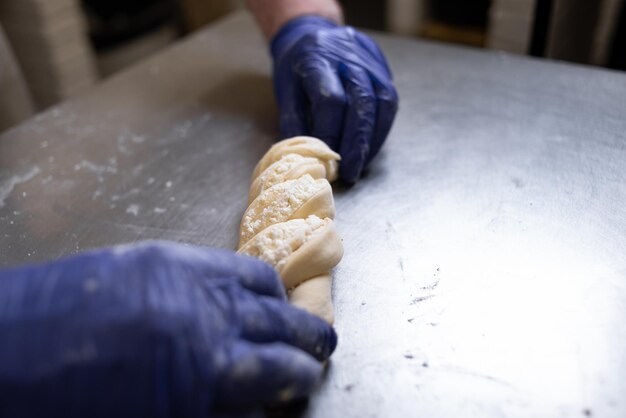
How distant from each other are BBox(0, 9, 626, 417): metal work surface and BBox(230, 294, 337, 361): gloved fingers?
0.07m

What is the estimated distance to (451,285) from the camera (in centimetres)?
101

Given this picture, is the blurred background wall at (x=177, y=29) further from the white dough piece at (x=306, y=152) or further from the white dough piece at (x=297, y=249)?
the white dough piece at (x=297, y=249)

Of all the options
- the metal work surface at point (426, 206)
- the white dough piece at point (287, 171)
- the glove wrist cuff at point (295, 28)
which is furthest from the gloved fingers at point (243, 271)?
the glove wrist cuff at point (295, 28)

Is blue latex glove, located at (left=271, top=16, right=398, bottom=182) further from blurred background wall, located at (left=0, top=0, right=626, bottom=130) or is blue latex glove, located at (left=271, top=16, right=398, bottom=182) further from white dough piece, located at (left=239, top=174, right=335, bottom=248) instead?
blurred background wall, located at (left=0, top=0, right=626, bottom=130)

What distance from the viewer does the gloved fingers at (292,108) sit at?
136 cm

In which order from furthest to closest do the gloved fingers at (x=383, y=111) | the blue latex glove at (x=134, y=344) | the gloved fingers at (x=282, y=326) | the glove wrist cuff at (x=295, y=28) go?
1. the glove wrist cuff at (x=295, y=28)
2. the gloved fingers at (x=383, y=111)
3. the gloved fingers at (x=282, y=326)
4. the blue latex glove at (x=134, y=344)

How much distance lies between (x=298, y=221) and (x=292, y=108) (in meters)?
0.44

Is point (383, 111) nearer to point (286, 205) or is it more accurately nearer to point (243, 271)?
point (286, 205)

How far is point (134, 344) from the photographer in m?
0.65

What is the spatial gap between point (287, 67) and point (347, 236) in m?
0.50

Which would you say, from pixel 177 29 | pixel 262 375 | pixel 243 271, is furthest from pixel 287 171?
pixel 177 29

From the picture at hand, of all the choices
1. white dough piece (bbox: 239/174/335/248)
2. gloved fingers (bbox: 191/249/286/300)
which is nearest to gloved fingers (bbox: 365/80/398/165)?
white dough piece (bbox: 239/174/335/248)

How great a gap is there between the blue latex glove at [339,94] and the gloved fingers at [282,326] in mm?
501

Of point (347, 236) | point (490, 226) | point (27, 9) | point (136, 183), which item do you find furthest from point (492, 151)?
point (27, 9)
